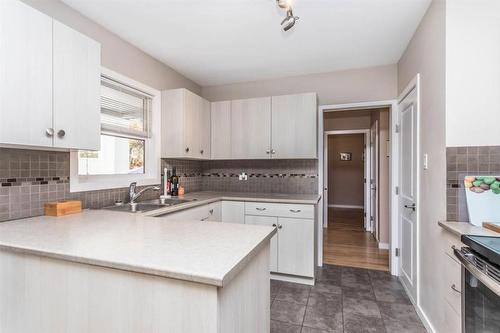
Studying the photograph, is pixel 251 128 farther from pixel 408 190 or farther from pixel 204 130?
pixel 408 190

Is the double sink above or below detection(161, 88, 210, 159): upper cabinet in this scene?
below

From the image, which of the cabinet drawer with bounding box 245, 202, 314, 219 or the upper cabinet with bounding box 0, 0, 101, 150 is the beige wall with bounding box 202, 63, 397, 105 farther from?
the upper cabinet with bounding box 0, 0, 101, 150

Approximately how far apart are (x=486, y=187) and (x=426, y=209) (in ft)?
1.64

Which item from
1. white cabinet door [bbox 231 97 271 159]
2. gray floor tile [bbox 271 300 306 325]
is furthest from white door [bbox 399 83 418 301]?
white cabinet door [bbox 231 97 271 159]

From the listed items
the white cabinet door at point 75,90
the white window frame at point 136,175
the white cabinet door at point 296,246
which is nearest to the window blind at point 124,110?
the white window frame at point 136,175

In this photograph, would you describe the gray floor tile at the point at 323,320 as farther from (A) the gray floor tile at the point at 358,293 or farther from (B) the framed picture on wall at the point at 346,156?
(B) the framed picture on wall at the point at 346,156

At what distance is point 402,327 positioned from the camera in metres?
1.94

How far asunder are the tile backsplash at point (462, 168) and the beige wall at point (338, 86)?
5.31 ft

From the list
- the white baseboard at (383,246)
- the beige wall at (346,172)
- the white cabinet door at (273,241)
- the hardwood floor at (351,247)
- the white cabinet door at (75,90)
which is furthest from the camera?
the beige wall at (346,172)

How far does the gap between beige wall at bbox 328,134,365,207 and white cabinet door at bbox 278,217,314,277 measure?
5482 mm

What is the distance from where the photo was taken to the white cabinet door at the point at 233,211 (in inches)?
114

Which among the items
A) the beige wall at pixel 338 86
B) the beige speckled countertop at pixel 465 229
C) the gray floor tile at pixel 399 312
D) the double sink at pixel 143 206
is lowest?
the gray floor tile at pixel 399 312

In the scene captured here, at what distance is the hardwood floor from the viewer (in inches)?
128

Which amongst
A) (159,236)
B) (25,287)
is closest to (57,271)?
(25,287)
